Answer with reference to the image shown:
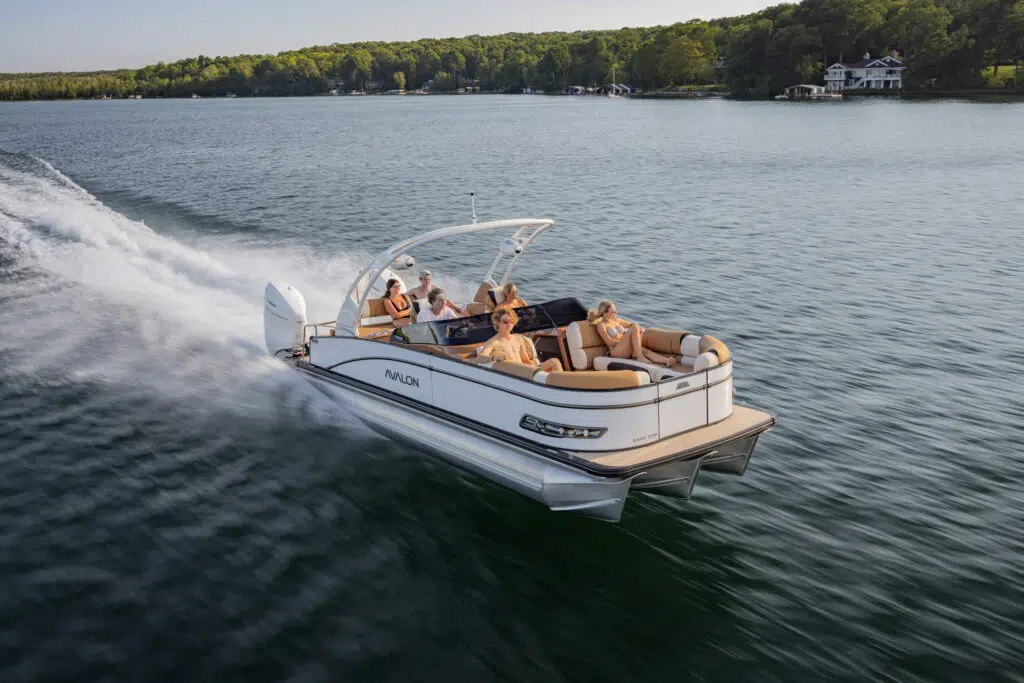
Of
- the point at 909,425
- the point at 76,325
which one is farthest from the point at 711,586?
the point at 76,325

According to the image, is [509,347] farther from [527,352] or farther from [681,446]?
[681,446]

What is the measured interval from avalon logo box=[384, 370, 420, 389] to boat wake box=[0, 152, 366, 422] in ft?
5.36

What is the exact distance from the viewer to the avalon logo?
10.2 metres

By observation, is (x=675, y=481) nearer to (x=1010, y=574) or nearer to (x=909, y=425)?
(x=1010, y=574)

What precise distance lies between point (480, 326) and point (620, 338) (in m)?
1.83

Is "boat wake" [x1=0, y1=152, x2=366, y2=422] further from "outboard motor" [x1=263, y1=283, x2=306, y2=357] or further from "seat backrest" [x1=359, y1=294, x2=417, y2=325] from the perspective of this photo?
"seat backrest" [x1=359, y1=294, x2=417, y2=325]

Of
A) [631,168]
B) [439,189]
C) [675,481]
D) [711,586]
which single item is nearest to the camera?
[711,586]

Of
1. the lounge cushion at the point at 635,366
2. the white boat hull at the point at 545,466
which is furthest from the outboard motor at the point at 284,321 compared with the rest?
the lounge cushion at the point at 635,366

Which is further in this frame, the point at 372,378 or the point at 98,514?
the point at 372,378

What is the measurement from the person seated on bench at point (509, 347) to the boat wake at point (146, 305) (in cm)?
335

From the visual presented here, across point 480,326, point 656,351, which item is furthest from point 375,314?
point 656,351

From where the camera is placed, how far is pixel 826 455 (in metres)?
10.7

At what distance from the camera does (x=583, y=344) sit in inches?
395

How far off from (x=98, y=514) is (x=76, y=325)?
7413mm
